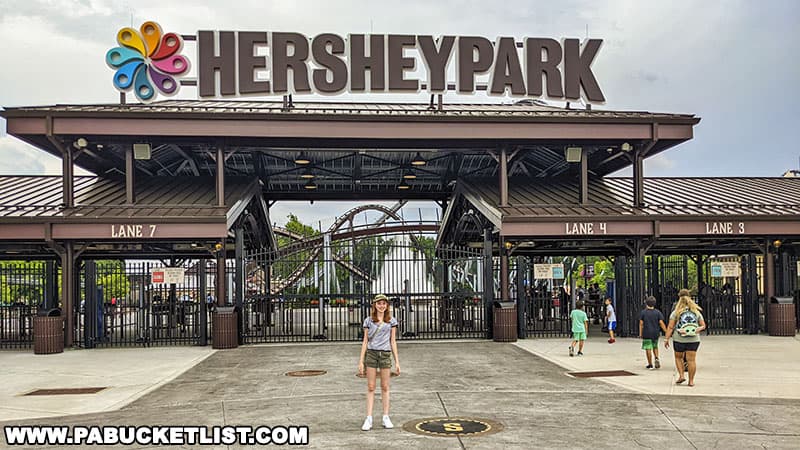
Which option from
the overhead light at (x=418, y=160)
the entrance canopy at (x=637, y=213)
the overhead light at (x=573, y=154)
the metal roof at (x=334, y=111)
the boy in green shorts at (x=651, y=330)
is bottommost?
the boy in green shorts at (x=651, y=330)

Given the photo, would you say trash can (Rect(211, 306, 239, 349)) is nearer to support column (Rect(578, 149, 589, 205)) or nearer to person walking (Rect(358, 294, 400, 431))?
support column (Rect(578, 149, 589, 205))

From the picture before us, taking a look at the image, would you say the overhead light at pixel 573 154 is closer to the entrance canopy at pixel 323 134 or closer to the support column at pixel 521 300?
the entrance canopy at pixel 323 134

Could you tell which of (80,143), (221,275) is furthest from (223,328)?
(80,143)

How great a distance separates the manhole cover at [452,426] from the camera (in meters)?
9.75

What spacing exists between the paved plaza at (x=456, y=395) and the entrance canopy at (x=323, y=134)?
624 centimetres

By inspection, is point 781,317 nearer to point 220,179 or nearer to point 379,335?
point 220,179

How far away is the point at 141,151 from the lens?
22.9 meters

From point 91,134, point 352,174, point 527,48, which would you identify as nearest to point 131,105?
point 91,134

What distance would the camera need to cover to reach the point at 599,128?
23.4m

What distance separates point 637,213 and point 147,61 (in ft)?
51.9

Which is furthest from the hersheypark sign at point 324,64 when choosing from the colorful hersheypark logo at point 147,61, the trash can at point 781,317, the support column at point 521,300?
the trash can at point 781,317

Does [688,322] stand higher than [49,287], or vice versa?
[49,287]

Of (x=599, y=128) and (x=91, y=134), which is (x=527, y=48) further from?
(x=91, y=134)

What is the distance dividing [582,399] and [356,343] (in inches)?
425
